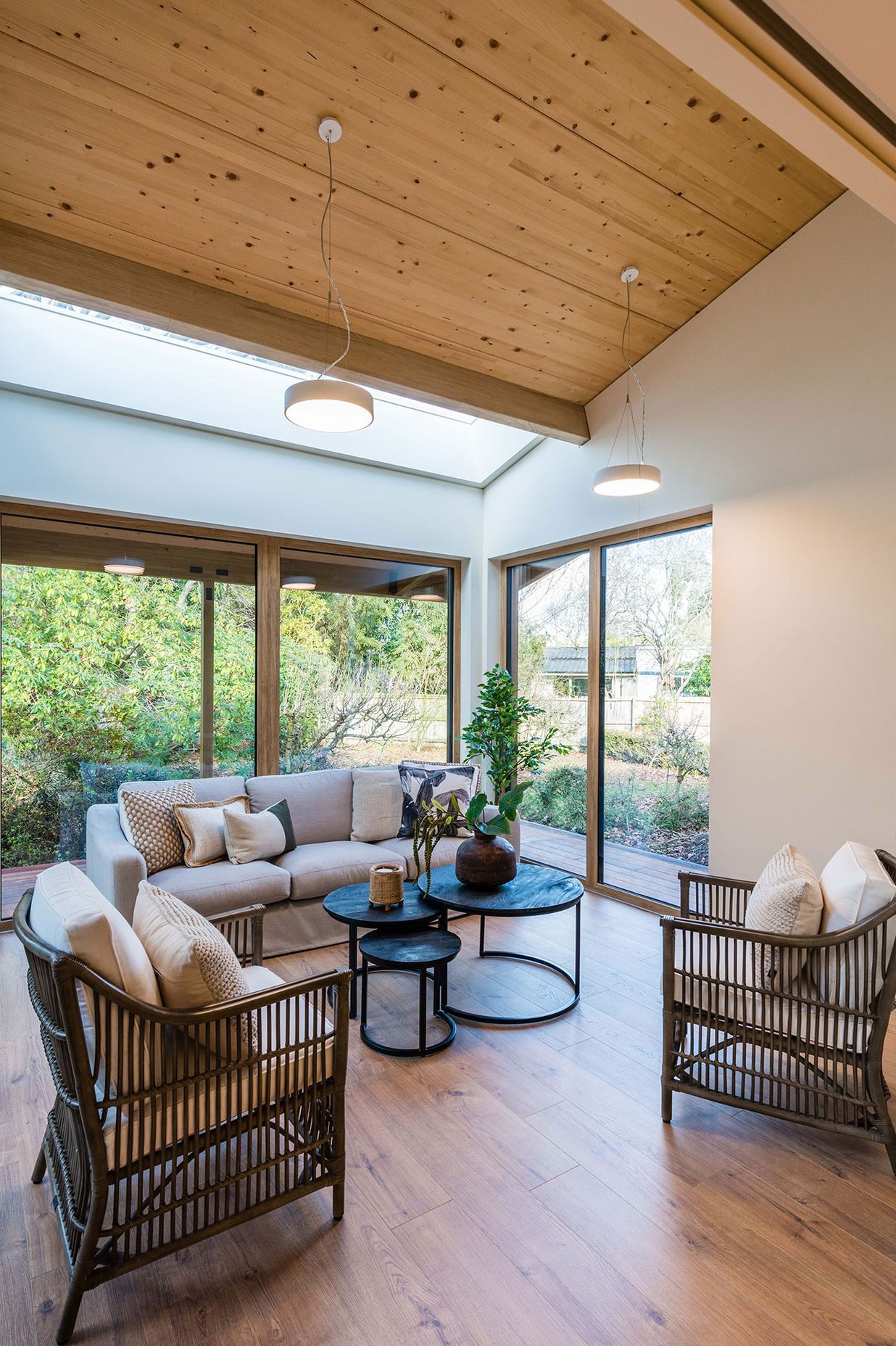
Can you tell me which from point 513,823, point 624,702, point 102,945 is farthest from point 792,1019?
point 624,702

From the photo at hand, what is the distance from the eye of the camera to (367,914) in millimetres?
2945

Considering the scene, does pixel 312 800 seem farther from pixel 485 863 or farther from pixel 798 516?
pixel 798 516

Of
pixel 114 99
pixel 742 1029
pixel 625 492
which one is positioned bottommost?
pixel 742 1029

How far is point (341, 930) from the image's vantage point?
12.9 ft

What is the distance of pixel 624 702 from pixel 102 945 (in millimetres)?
3780

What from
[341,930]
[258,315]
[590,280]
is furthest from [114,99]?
[341,930]

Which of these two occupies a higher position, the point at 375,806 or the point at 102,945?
the point at 102,945

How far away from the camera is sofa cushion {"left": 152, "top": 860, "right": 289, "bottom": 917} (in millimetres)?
3441

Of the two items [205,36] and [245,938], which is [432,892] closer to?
[245,938]

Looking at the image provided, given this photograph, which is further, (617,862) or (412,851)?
(617,862)

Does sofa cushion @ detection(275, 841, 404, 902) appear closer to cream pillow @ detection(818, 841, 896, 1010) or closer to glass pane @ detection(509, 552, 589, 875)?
glass pane @ detection(509, 552, 589, 875)

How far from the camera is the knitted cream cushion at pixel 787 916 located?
2.19m

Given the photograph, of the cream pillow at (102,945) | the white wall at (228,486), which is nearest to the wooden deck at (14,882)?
the white wall at (228,486)

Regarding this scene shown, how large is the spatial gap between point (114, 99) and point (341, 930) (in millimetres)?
3805
